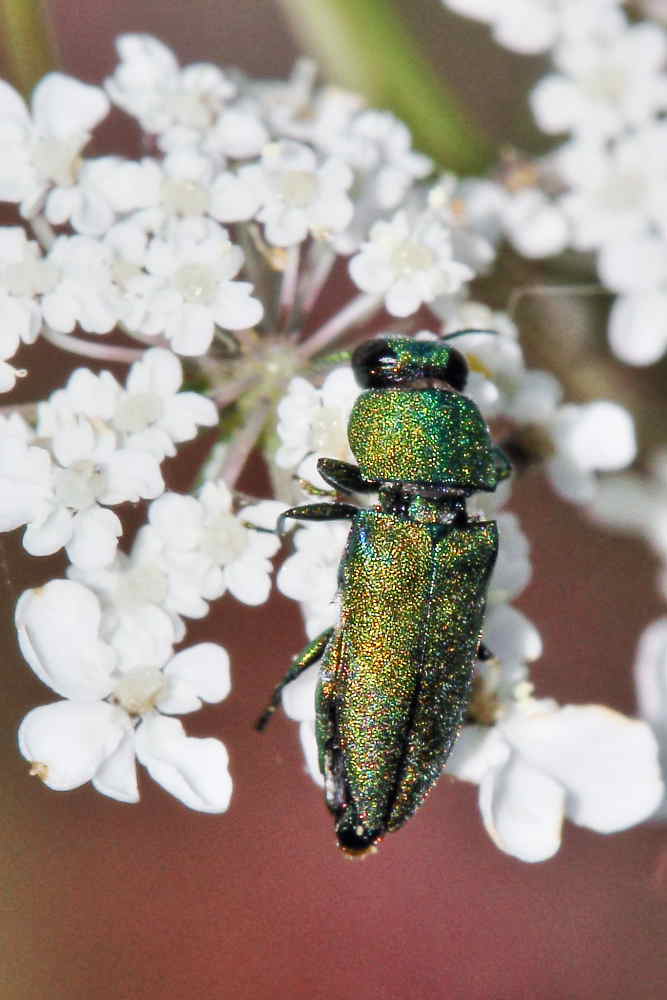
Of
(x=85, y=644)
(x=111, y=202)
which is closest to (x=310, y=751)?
(x=85, y=644)

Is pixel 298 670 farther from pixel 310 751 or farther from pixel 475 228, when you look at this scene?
pixel 475 228

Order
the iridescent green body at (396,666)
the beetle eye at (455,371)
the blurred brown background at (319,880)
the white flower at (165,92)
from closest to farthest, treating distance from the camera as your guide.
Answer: the iridescent green body at (396,666) → the beetle eye at (455,371) → the white flower at (165,92) → the blurred brown background at (319,880)

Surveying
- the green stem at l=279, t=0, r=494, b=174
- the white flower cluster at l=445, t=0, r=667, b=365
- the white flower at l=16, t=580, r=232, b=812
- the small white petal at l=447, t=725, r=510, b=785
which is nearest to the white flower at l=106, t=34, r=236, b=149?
the green stem at l=279, t=0, r=494, b=174

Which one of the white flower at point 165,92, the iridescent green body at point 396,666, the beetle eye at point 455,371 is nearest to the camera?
the iridescent green body at point 396,666

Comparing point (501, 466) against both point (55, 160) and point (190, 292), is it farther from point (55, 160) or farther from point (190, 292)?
point (55, 160)

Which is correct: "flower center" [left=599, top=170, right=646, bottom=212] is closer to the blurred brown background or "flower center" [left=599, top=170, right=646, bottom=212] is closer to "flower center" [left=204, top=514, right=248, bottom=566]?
the blurred brown background

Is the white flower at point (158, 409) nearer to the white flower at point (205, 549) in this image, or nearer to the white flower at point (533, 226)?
the white flower at point (205, 549)

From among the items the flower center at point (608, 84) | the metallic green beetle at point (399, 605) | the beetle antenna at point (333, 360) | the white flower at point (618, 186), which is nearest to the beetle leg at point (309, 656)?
the metallic green beetle at point (399, 605)
